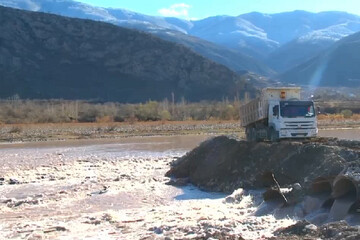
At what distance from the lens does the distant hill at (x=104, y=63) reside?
14512 centimetres

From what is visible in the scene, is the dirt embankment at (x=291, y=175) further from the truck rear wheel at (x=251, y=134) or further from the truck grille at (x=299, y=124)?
the truck rear wheel at (x=251, y=134)

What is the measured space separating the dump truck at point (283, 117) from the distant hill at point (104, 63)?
4715 inches

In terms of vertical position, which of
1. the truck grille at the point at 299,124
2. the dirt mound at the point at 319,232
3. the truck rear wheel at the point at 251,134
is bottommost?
the dirt mound at the point at 319,232

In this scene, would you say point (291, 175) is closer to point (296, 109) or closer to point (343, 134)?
point (296, 109)

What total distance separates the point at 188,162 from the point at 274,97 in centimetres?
617

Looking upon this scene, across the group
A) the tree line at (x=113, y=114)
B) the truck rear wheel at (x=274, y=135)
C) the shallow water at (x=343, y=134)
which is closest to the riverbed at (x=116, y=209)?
the truck rear wheel at (x=274, y=135)

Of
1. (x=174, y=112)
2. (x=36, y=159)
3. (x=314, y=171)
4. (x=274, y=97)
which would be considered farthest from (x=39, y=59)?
(x=314, y=171)

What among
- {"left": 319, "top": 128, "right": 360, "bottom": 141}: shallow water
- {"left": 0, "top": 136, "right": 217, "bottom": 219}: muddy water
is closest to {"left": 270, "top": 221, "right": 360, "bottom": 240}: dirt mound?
{"left": 0, "top": 136, "right": 217, "bottom": 219}: muddy water

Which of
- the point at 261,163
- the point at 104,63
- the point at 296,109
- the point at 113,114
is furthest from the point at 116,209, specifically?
the point at 104,63

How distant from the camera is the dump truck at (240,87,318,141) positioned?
2434 centimetres

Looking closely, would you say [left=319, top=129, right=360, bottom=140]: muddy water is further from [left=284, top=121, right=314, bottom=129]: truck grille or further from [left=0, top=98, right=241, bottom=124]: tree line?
[left=0, top=98, right=241, bottom=124]: tree line

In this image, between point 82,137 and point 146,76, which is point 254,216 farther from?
point 146,76

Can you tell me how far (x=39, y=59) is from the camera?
147m

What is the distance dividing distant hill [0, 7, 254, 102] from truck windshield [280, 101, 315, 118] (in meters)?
122
